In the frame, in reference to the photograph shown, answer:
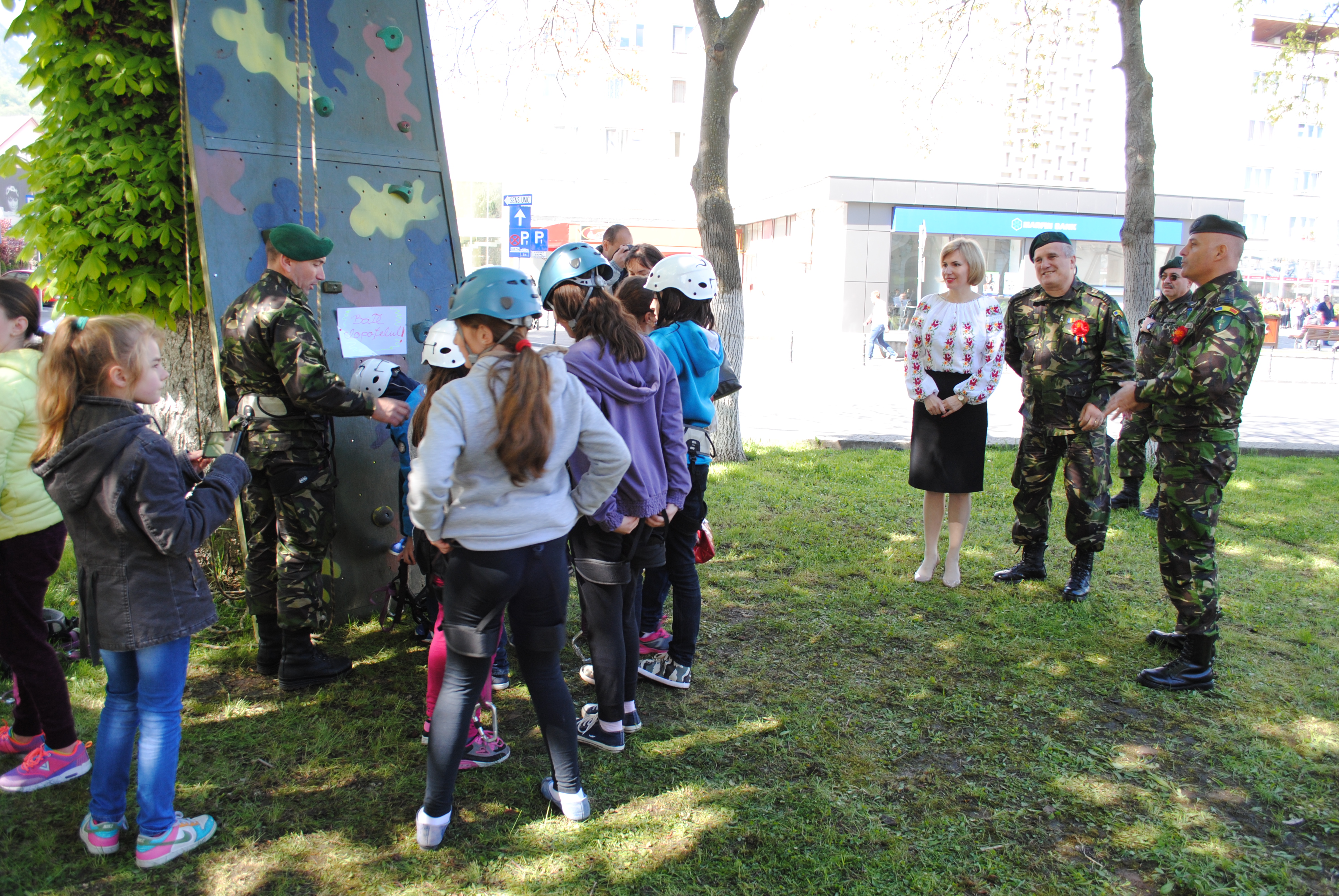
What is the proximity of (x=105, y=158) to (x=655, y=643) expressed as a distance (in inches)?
141

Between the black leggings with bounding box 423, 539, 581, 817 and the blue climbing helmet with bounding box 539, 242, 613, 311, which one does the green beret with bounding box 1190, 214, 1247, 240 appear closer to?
the blue climbing helmet with bounding box 539, 242, 613, 311

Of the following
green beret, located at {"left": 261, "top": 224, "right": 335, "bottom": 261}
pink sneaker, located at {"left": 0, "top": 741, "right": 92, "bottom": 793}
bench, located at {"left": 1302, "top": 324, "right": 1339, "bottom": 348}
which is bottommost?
pink sneaker, located at {"left": 0, "top": 741, "right": 92, "bottom": 793}

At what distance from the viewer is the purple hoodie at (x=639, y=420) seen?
9.89 feet

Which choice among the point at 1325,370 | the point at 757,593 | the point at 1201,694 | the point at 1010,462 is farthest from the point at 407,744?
the point at 1325,370

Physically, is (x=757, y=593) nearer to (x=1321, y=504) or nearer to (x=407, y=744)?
(x=407, y=744)

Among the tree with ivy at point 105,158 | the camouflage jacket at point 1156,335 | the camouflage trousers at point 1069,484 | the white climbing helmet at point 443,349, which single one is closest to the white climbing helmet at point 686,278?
A: the white climbing helmet at point 443,349

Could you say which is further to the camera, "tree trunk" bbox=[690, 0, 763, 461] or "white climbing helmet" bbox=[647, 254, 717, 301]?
"tree trunk" bbox=[690, 0, 763, 461]

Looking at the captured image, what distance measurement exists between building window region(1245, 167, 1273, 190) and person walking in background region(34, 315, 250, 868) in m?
54.4

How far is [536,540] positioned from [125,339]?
1.32 m

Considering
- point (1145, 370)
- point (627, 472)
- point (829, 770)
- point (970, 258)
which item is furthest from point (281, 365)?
point (1145, 370)

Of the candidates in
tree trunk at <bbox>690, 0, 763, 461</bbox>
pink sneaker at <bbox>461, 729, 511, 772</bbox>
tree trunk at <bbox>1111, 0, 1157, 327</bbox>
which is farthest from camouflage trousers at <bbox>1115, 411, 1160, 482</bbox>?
pink sneaker at <bbox>461, 729, 511, 772</bbox>

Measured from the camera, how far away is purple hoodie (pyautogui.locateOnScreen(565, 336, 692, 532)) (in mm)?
3016

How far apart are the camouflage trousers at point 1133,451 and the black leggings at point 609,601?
5.45 m

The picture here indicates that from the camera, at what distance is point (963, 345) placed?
4801mm
